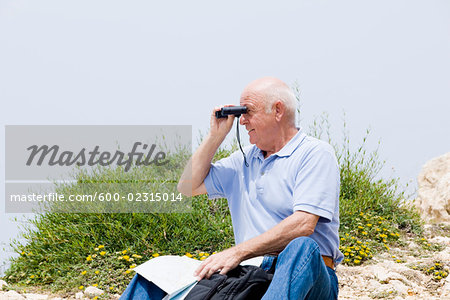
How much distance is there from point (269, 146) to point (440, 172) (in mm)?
6462

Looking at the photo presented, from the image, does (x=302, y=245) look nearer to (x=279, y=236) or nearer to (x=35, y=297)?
(x=279, y=236)

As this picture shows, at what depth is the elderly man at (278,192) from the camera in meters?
2.55

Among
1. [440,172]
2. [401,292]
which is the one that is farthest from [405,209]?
[401,292]

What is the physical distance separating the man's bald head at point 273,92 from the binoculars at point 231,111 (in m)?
0.12

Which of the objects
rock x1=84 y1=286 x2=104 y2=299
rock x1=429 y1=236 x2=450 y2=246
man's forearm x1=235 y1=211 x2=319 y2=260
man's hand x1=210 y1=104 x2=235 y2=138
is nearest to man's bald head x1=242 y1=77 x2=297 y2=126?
man's hand x1=210 y1=104 x2=235 y2=138

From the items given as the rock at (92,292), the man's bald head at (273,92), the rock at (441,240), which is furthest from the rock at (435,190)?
the man's bald head at (273,92)

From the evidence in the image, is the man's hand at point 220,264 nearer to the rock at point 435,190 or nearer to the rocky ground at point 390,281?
the rocky ground at point 390,281

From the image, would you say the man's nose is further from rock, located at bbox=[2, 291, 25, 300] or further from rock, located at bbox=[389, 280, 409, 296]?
rock, located at bbox=[2, 291, 25, 300]

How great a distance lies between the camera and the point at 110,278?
515cm

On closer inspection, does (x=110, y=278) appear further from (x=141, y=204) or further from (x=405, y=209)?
(x=405, y=209)

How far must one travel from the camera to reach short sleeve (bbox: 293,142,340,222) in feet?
9.34

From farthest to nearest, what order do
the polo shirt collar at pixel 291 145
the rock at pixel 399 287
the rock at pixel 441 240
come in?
the rock at pixel 441 240, the rock at pixel 399 287, the polo shirt collar at pixel 291 145

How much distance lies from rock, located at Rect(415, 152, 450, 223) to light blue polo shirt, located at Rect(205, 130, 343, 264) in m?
5.64

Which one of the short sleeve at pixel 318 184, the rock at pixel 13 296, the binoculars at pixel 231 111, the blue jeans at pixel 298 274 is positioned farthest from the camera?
the rock at pixel 13 296
